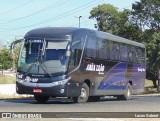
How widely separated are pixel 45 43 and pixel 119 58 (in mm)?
6668

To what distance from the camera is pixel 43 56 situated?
20.8m

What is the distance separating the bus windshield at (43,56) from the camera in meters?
20.6

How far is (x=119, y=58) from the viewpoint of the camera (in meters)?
26.4

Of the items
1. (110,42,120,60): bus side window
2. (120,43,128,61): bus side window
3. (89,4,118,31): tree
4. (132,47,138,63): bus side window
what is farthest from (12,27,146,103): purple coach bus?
(89,4,118,31): tree

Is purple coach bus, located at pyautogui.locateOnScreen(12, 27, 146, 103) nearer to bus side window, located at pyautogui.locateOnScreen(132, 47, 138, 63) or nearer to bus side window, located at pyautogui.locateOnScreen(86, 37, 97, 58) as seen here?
bus side window, located at pyautogui.locateOnScreen(86, 37, 97, 58)

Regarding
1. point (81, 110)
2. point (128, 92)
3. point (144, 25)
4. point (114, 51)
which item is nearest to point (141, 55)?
point (128, 92)

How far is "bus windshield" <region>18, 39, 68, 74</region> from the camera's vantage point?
67.6 feet

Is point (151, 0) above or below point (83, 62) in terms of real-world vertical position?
above

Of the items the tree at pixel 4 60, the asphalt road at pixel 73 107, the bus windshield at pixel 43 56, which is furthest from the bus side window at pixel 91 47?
the tree at pixel 4 60

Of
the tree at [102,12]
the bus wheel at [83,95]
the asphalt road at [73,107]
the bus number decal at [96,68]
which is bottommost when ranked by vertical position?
the asphalt road at [73,107]

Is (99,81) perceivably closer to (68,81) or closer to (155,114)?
(68,81)

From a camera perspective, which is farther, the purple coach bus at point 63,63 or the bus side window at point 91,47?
the bus side window at point 91,47

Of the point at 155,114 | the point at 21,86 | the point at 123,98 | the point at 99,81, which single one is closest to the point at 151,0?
the point at 123,98

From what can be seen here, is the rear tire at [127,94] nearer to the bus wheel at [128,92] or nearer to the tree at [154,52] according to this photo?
the bus wheel at [128,92]
